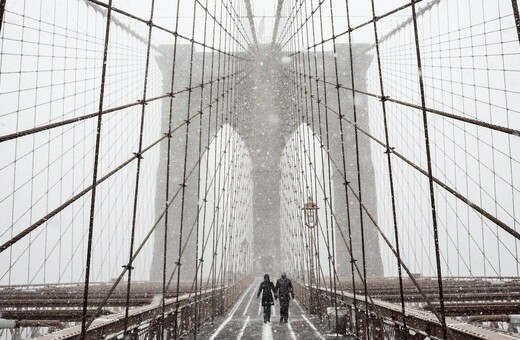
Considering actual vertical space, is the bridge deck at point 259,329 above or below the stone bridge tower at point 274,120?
below

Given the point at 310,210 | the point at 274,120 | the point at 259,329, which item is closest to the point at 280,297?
the point at 259,329

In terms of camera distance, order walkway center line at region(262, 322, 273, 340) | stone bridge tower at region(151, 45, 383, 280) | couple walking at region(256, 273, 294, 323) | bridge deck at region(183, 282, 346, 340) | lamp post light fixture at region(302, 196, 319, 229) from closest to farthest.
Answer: walkway center line at region(262, 322, 273, 340)
bridge deck at region(183, 282, 346, 340)
couple walking at region(256, 273, 294, 323)
lamp post light fixture at region(302, 196, 319, 229)
stone bridge tower at region(151, 45, 383, 280)

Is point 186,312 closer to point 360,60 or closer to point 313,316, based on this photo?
point 313,316

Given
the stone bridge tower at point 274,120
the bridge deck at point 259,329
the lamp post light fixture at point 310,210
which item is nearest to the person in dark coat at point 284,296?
the bridge deck at point 259,329

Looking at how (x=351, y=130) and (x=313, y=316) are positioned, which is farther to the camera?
(x=351, y=130)

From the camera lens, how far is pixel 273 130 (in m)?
24.6

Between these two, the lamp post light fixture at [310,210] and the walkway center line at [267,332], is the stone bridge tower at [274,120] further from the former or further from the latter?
the walkway center line at [267,332]

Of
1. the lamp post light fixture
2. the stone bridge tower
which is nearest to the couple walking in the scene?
the lamp post light fixture

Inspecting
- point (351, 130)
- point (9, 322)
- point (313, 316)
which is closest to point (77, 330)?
point (9, 322)

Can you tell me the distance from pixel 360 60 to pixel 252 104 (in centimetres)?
613

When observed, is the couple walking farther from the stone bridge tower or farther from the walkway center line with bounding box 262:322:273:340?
the stone bridge tower

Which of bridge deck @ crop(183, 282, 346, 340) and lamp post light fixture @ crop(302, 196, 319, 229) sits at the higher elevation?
lamp post light fixture @ crop(302, 196, 319, 229)

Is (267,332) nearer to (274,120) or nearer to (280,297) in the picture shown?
(280,297)

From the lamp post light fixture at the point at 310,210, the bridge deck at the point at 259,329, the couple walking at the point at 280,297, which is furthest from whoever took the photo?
the lamp post light fixture at the point at 310,210
